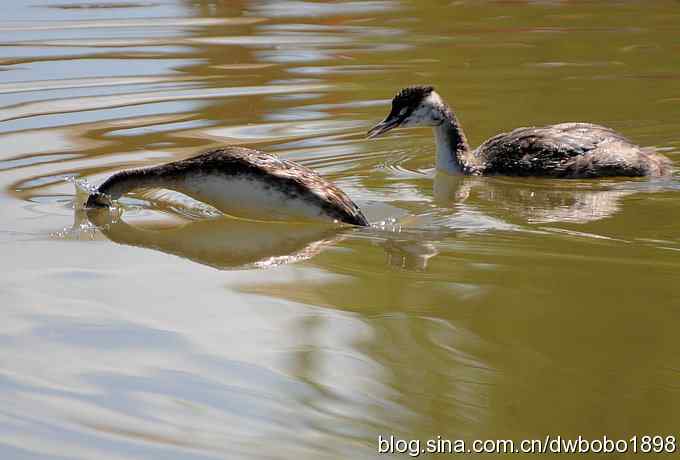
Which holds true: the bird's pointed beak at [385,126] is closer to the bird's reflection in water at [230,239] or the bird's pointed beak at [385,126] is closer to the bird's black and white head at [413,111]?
the bird's black and white head at [413,111]

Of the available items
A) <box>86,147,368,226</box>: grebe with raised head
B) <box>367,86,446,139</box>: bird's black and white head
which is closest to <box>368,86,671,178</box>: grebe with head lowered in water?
<box>367,86,446,139</box>: bird's black and white head

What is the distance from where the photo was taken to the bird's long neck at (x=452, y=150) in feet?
32.6

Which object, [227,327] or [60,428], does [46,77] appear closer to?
[227,327]

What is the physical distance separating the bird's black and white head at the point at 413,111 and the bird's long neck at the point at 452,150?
4.4 inches

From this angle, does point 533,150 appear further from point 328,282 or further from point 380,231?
point 328,282

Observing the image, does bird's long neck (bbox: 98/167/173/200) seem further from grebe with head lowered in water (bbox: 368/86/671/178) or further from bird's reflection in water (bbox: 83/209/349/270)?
grebe with head lowered in water (bbox: 368/86/671/178)

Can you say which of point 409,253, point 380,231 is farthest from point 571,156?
point 409,253

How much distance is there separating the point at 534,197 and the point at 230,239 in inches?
93.7

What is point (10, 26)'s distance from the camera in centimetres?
1742

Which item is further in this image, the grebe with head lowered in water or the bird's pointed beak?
the bird's pointed beak

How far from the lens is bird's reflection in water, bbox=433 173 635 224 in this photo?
833 cm

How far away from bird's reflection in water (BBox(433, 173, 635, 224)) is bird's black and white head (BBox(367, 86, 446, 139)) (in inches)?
25.7

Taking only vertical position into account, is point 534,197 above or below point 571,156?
below

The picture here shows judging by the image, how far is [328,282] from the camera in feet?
22.3
